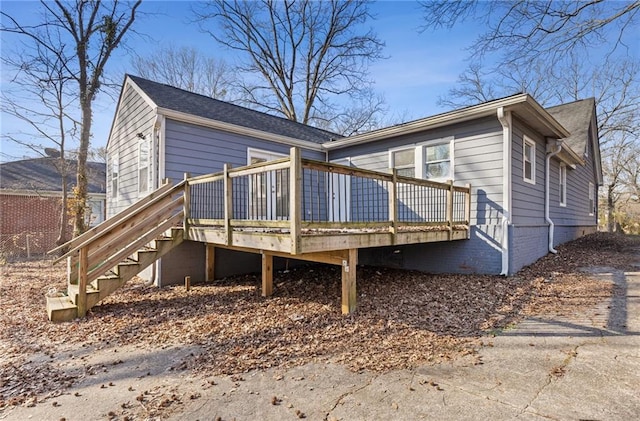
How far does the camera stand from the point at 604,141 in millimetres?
22156

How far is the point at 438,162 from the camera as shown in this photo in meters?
8.11

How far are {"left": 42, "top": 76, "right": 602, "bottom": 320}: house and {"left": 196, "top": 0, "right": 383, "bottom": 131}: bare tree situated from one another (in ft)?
41.1

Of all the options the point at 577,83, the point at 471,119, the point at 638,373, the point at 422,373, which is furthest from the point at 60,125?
the point at 577,83

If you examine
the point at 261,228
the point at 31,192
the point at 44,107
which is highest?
the point at 44,107

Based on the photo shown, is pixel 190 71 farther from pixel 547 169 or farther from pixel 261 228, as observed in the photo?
pixel 547 169

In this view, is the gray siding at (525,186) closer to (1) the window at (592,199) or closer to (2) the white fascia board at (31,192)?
(1) the window at (592,199)

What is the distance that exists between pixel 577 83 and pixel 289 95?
19488 mm

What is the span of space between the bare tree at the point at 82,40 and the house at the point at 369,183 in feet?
10.4

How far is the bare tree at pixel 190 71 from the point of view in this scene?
2222 centimetres

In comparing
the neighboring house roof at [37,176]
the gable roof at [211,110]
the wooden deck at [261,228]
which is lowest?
the wooden deck at [261,228]

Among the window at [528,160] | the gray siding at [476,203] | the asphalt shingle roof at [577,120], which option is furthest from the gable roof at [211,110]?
the asphalt shingle roof at [577,120]

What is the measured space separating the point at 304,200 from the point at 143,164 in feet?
19.7

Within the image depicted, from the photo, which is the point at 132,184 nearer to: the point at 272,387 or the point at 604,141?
the point at 272,387

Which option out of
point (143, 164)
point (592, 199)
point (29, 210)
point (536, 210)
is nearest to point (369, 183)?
point (536, 210)
